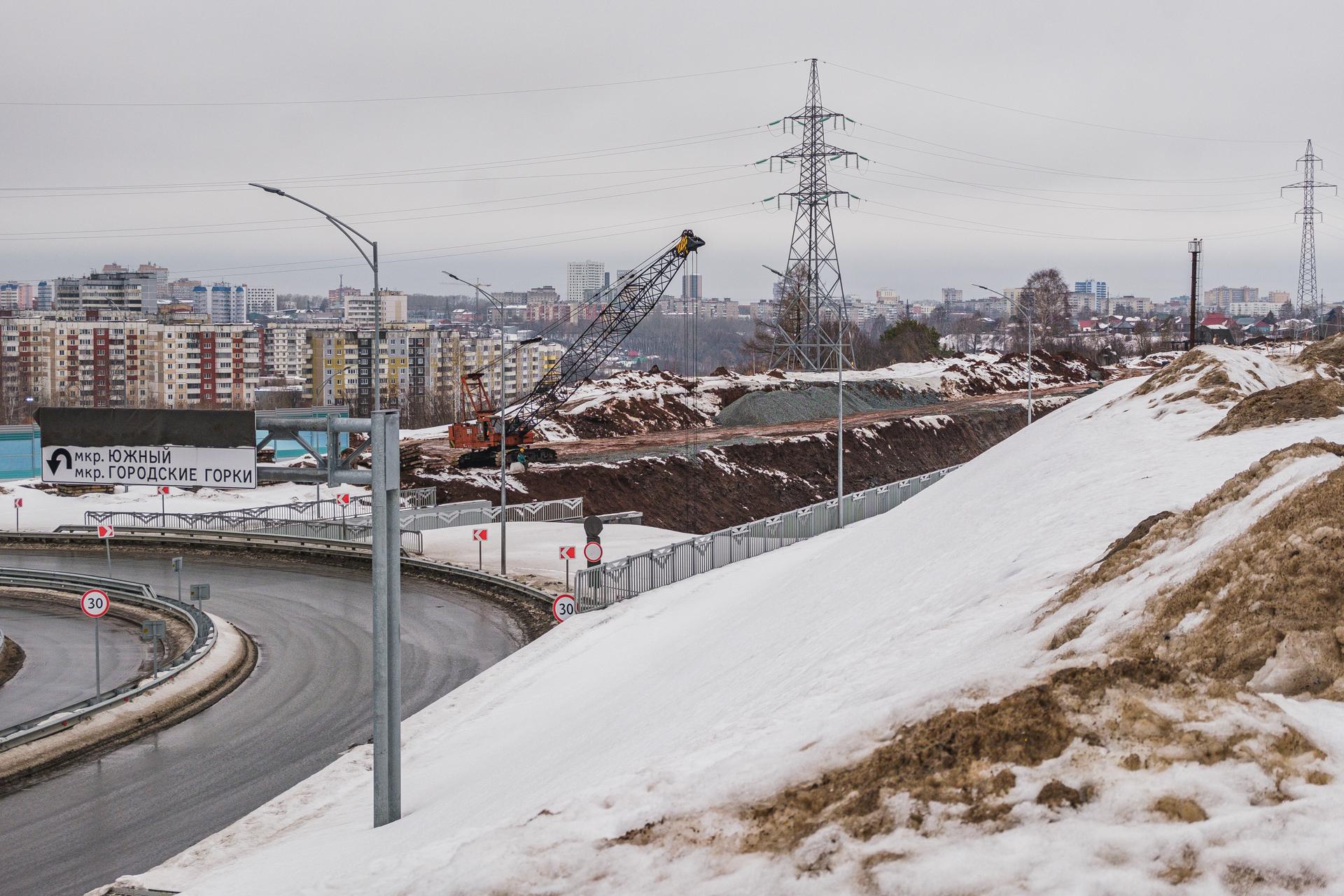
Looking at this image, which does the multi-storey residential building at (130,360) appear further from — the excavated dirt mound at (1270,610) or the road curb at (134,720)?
the excavated dirt mound at (1270,610)

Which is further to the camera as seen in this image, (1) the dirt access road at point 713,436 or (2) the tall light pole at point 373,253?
(1) the dirt access road at point 713,436

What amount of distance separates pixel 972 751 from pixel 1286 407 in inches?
612

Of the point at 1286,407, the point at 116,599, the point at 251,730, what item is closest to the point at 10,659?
the point at 116,599

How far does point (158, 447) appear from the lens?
15.0 m

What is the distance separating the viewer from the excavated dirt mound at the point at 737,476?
54.1 meters

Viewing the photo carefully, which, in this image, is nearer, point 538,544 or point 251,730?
point 251,730

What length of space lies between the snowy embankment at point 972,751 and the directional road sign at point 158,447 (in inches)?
190

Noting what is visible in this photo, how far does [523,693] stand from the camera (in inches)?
784

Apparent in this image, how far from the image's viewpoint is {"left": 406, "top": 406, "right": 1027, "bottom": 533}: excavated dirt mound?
5409cm

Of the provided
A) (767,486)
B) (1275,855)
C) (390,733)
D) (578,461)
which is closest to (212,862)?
(390,733)

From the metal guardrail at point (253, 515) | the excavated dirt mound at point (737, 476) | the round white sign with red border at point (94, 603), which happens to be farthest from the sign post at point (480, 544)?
the excavated dirt mound at point (737, 476)

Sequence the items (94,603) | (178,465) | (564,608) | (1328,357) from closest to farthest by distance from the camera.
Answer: (178,465)
(94,603)
(564,608)
(1328,357)

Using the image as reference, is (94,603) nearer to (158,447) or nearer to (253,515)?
(158,447)

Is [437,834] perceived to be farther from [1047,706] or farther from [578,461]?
[578,461]
